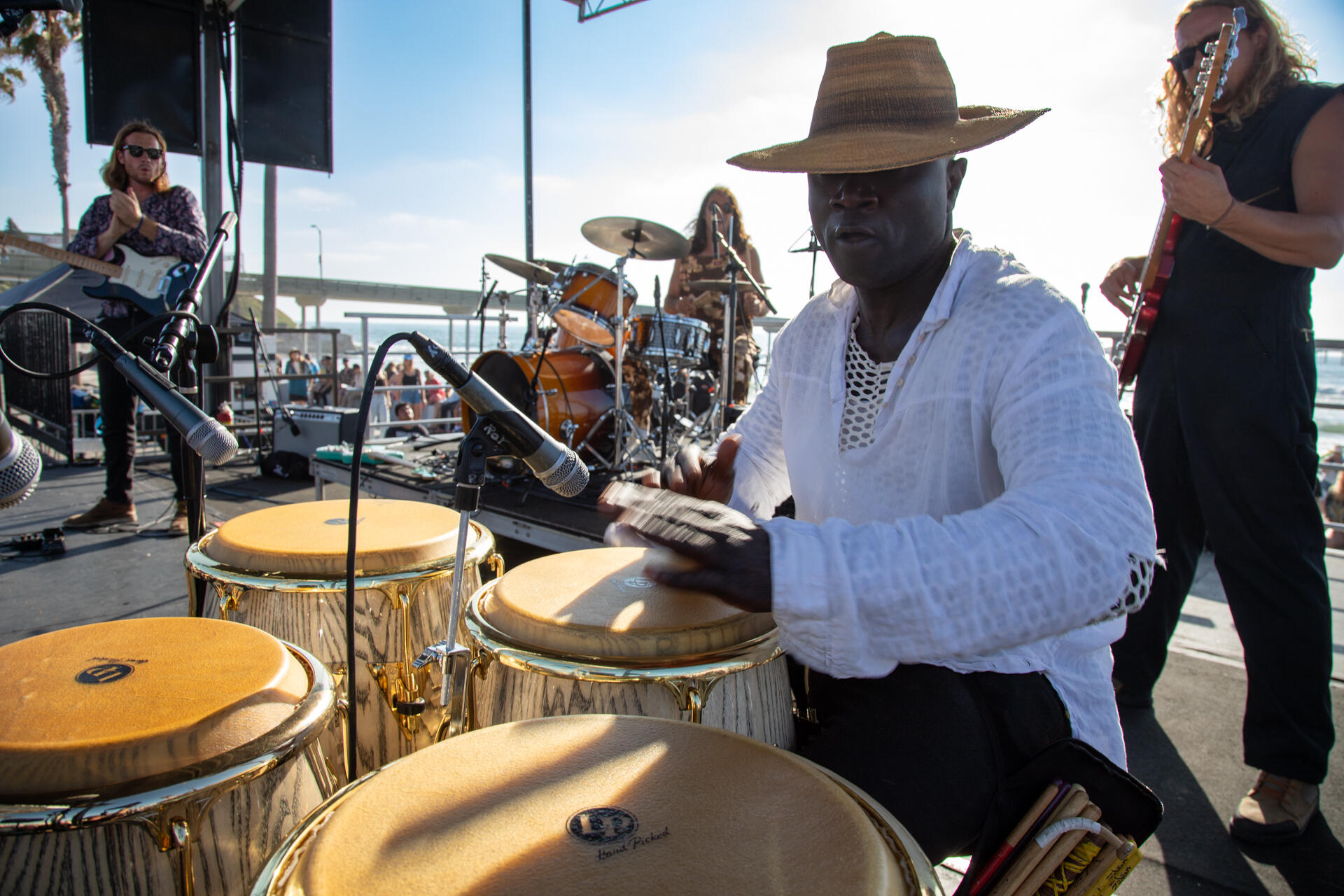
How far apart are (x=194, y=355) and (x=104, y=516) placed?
10.6 feet

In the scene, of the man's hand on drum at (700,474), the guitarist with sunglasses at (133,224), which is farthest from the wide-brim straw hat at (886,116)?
the guitarist with sunglasses at (133,224)

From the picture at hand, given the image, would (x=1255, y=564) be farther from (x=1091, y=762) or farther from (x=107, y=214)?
(x=107, y=214)

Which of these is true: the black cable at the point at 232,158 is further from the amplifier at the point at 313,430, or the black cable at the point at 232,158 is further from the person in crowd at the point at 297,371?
the person in crowd at the point at 297,371

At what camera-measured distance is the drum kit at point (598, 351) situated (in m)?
5.41

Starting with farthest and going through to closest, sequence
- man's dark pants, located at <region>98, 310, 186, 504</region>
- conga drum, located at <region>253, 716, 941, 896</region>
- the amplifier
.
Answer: the amplifier, man's dark pants, located at <region>98, 310, 186, 504</region>, conga drum, located at <region>253, 716, 941, 896</region>

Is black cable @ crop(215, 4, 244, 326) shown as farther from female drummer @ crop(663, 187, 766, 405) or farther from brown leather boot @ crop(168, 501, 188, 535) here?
female drummer @ crop(663, 187, 766, 405)

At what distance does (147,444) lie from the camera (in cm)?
843

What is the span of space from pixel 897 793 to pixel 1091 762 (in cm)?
28

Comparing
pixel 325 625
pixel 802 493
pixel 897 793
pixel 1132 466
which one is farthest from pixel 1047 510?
pixel 325 625

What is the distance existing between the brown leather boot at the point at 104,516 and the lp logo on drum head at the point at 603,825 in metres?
4.75

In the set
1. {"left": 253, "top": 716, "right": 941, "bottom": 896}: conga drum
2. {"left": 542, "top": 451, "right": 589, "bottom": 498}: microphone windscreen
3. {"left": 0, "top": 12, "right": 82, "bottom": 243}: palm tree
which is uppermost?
{"left": 0, "top": 12, "right": 82, "bottom": 243}: palm tree

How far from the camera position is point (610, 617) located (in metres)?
1.12

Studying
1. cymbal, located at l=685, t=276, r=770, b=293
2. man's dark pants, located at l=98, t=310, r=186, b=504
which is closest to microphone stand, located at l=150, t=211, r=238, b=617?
man's dark pants, located at l=98, t=310, r=186, b=504

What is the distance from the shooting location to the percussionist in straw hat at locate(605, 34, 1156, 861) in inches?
34.4
